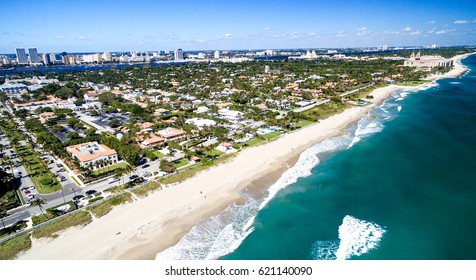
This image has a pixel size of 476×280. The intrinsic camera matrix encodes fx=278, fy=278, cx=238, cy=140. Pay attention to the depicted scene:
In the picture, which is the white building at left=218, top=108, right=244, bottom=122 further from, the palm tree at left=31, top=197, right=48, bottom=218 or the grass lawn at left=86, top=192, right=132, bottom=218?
the palm tree at left=31, top=197, right=48, bottom=218

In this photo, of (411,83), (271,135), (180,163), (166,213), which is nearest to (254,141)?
(271,135)

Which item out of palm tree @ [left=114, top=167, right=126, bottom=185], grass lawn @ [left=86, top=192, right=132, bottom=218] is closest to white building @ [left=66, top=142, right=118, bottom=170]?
palm tree @ [left=114, top=167, right=126, bottom=185]

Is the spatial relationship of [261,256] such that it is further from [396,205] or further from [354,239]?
[396,205]

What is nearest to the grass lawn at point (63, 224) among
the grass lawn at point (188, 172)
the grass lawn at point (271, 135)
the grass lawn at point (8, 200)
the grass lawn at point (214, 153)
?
the grass lawn at point (8, 200)

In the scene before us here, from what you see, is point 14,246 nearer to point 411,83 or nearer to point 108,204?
point 108,204

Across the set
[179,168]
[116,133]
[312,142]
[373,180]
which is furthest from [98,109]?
[373,180]

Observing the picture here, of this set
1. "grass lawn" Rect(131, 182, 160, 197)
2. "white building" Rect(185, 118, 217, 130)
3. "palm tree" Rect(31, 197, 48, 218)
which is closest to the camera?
"palm tree" Rect(31, 197, 48, 218)
